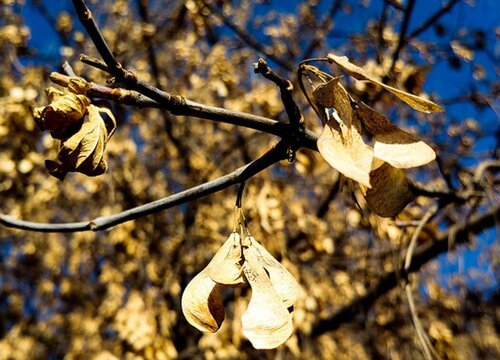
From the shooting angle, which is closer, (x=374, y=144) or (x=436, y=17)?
(x=374, y=144)

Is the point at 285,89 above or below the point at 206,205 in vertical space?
above

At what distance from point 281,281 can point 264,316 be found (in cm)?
7

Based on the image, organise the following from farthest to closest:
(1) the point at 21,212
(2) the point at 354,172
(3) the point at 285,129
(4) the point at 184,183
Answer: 1. (4) the point at 184,183
2. (1) the point at 21,212
3. (3) the point at 285,129
4. (2) the point at 354,172

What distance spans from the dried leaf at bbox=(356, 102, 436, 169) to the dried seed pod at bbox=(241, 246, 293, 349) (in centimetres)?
19

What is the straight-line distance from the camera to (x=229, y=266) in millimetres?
544

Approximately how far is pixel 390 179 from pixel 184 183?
107 inches

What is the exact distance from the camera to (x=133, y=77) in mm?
506

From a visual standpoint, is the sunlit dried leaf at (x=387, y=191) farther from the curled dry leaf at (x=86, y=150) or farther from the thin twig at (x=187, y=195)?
the curled dry leaf at (x=86, y=150)

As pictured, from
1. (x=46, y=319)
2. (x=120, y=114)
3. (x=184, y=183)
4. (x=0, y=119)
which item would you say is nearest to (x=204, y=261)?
→ (x=184, y=183)

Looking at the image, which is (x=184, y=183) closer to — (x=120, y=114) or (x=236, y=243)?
(x=120, y=114)

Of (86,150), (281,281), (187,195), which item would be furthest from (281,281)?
(86,150)

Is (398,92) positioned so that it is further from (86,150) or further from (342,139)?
(86,150)

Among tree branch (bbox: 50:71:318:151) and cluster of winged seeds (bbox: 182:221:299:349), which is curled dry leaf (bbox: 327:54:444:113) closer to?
tree branch (bbox: 50:71:318:151)

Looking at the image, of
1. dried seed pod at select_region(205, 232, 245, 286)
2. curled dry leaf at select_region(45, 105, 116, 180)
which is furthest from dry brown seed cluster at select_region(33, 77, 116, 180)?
dried seed pod at select_region(205, 232, 245, 286)
